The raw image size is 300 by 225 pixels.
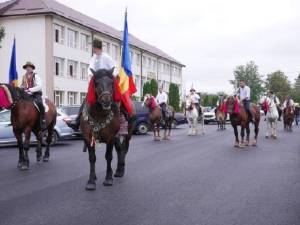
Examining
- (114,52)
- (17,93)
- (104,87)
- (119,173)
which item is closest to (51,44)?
(114,52)

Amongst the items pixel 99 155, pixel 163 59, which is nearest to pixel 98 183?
pixel 99 155

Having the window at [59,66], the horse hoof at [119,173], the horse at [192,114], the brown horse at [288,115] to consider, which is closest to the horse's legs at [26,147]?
the horse hoof at [119,173]

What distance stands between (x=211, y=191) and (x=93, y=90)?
2513 mm

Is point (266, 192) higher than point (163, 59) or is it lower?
lower

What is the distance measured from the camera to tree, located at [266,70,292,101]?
11534 cm

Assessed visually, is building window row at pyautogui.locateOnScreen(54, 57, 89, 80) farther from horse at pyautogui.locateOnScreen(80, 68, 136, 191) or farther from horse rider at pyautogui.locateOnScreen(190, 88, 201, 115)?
horse at pyautogui.locateOnScreen(80, 68, 136, 191)

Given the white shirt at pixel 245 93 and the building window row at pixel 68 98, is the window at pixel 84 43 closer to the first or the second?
the building window row at pixel 68 98

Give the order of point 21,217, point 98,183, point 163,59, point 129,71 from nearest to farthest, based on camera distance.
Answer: point 21,217, point 98,183, point 129,71, point 163,59

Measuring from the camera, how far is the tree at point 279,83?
378 feet

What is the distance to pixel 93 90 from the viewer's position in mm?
7551

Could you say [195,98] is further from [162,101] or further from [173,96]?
[173,96]

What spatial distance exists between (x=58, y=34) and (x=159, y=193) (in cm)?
3970

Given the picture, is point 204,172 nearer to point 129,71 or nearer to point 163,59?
point 129,71

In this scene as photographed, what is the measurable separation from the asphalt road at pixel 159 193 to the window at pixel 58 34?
1342 inches
